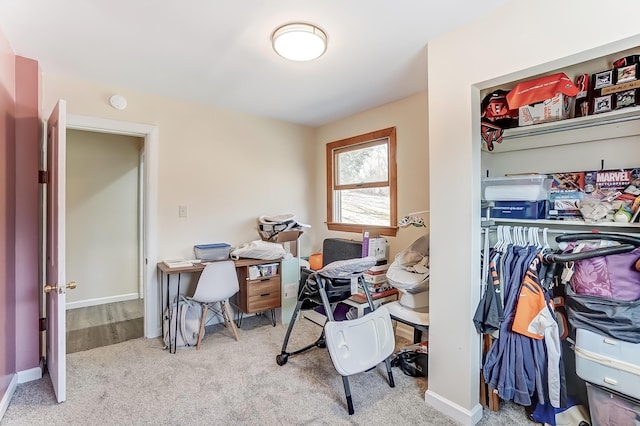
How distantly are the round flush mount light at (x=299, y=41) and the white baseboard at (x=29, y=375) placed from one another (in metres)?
2.86

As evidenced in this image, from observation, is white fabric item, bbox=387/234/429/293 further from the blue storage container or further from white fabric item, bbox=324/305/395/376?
the blue storage container

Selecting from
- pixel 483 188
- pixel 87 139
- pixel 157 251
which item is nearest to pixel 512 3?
pixel 483 188

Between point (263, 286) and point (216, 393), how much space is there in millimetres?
1209

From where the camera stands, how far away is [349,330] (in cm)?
212

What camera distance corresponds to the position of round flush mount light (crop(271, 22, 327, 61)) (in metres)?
1.85

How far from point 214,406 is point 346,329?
0.97m

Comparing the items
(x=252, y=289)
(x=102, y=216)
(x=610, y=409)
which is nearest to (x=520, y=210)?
(x=610, y=409)

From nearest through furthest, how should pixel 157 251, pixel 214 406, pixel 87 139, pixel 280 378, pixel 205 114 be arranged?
pixel 214 406, pixel 280 378, pixel 157 251, pixel 205 114, pixel 87 139

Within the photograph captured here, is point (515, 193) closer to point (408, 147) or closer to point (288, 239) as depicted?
point (408, 147)

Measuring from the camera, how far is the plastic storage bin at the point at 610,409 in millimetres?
1483

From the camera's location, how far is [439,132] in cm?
195

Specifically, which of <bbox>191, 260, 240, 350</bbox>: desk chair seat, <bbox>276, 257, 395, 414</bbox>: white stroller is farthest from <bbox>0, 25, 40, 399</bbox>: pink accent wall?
<bbox>276, 257, 395, 414</bbox>: white stroller

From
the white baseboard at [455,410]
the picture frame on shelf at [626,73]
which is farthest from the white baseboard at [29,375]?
the picture frame on shelf at [626,73]

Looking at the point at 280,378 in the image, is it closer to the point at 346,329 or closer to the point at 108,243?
the point at 346,329
